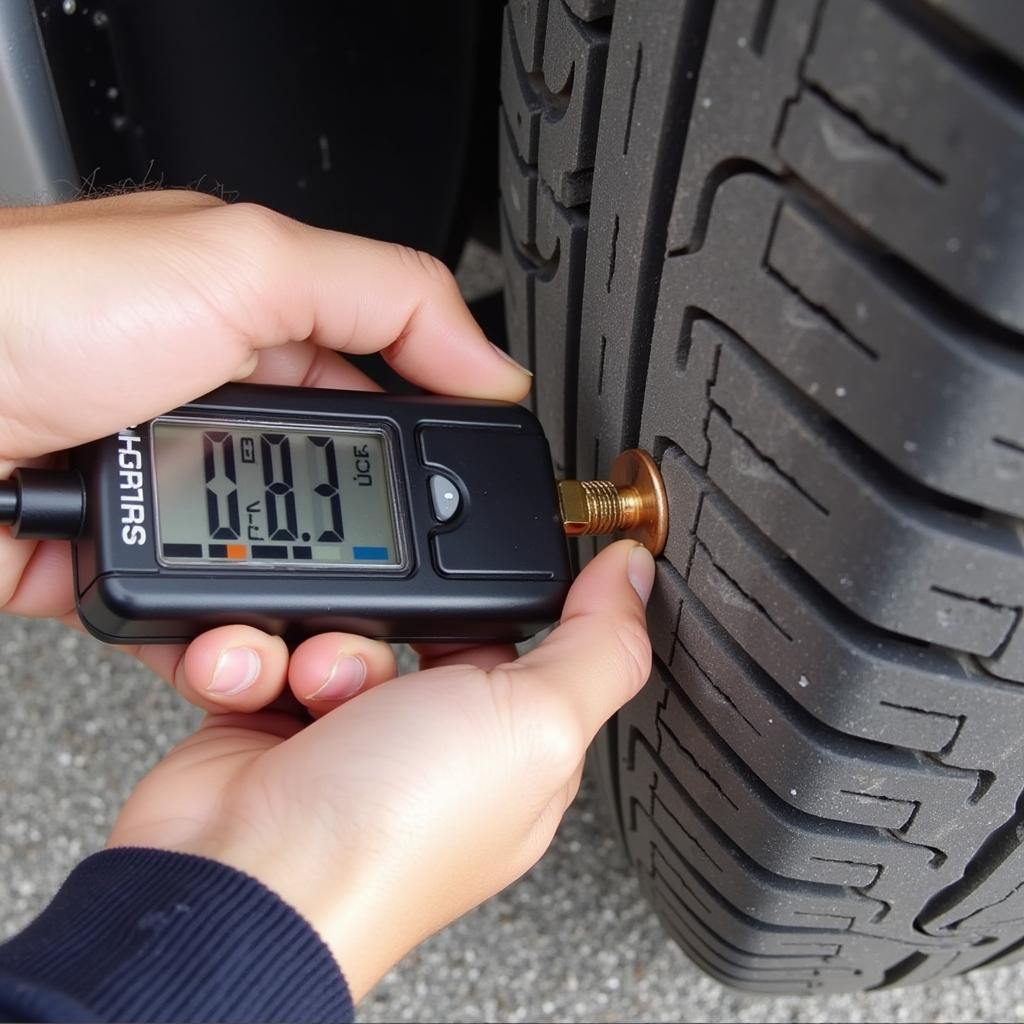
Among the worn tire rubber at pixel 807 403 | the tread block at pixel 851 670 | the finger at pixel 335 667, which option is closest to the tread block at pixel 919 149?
the worn tire rubber at pixel 807 403

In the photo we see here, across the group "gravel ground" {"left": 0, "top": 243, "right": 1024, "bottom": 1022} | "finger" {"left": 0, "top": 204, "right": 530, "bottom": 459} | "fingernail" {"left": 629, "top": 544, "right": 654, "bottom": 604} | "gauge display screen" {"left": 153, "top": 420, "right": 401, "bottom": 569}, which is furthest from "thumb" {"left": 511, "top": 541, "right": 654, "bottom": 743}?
"gravel ground" {"left": 0, "top": 243, "right": 1024, "bottom": 1022}

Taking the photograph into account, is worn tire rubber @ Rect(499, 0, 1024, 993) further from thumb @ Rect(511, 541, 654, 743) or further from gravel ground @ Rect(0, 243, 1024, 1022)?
gravel ground @ Rect(0, 243, 1024, 1022)

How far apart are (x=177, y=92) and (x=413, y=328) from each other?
9.4 inches

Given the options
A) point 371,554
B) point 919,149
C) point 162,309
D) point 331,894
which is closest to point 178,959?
point 331,894

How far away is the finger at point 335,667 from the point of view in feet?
2.06

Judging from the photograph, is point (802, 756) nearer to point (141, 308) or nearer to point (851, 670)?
point (851, 670)

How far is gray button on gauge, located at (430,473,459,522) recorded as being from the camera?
64 cm

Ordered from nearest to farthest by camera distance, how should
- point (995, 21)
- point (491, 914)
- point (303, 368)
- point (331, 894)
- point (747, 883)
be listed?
1. point (995, 21)
2. point (331, 894)
3. point (747, 883)
4. point (303, 368)
5. point (491, 914)

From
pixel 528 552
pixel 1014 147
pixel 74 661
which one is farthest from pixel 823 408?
pixel 74 661

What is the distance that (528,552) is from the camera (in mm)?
638

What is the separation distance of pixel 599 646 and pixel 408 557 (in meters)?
0.12

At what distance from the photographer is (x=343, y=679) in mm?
638

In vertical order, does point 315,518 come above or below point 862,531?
below

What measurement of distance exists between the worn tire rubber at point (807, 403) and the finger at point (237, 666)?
0.68 feet
